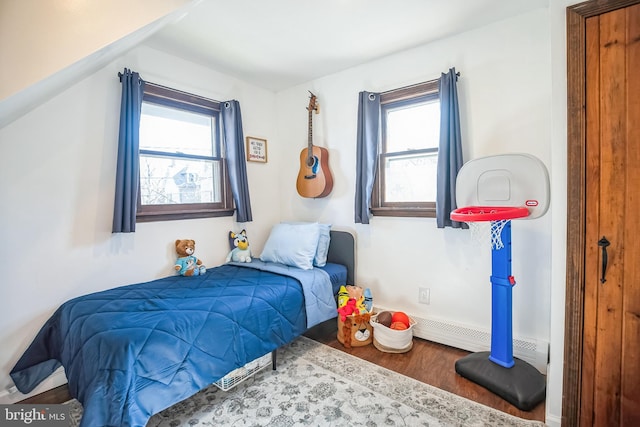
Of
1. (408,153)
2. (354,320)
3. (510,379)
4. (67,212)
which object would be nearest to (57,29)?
(67,212)

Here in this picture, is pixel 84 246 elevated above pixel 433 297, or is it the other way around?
pixel 84 246

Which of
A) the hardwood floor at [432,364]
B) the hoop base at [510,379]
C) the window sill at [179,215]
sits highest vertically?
the window sill at [179,215]

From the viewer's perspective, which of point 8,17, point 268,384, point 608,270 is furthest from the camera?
point 268,384

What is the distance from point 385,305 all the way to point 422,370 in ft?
2.38

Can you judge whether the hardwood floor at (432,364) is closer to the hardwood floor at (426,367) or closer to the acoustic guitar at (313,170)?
the hardwood floor at (426,367)

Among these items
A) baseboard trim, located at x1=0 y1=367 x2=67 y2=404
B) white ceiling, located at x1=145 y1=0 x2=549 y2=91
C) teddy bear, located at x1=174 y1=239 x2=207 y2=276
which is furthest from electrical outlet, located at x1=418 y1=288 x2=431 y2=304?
baseboard trim, located at x1=0 y1=367 x2=67 y2=404

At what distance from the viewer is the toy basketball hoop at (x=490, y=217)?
5.46 feet

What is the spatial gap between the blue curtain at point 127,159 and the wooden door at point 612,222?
2.65 metres

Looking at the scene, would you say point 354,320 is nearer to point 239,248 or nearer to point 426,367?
point 426,367

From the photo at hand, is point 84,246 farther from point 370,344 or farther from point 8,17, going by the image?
point 370,344

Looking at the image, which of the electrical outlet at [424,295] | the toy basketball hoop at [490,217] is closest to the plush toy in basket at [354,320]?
the electrical outlet at [424,295]

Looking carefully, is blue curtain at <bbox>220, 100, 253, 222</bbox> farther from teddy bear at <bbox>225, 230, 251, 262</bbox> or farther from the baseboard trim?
the baseboard trim

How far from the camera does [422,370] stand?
2066 mm

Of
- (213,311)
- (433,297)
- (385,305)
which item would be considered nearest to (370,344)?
(385,305)
